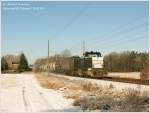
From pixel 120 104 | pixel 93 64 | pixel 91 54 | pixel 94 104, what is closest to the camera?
pixel 94 104

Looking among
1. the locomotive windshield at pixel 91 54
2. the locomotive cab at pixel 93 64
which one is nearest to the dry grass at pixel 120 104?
the locomotive cab at pixel 93 64

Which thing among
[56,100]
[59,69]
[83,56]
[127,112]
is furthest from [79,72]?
[127,112]

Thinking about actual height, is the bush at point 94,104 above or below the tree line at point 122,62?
below

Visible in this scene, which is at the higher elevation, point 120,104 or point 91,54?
point 91,54

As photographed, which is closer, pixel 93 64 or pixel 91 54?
pixel 93 64

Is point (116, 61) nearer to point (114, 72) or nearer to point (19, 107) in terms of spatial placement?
point (114, 72)

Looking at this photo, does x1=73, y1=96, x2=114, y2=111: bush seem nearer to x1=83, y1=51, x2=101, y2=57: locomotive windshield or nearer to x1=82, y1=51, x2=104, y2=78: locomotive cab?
x1=82, y1=51, x2=104, y2=78: locomotive cab

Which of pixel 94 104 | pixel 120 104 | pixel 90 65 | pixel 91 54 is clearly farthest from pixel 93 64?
pixel 94 104

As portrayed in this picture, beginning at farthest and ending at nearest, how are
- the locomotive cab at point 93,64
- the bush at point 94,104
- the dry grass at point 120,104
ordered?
the locomotive cab at point 93,64
the bush at point 94,104
the dry grass at point 120,104

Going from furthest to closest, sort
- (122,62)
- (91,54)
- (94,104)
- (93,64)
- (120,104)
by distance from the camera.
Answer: (122,62)
(91,54)
(93,64)
(120,104)
(94,104)

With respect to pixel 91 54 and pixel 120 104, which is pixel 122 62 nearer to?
pixel 91 54

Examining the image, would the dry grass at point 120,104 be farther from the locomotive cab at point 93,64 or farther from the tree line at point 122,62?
the locomotive cab at point 93,64

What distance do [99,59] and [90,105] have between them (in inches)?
878

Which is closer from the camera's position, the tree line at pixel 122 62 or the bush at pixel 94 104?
the bush at pixel 94 104
